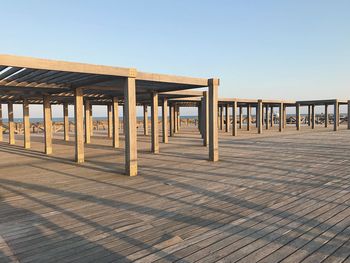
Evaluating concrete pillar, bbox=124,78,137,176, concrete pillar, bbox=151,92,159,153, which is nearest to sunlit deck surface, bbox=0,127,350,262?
concrete pillar, bbox=124,78,137,176

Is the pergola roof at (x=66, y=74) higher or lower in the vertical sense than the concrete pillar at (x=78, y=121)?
higher

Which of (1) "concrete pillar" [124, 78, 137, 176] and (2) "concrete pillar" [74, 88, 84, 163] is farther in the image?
(2) "concrete pillar" [74, 88, 84, 163]

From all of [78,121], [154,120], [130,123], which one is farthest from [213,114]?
[78,121]

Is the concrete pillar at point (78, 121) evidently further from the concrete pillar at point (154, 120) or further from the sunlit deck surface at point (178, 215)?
the concrete pillar at point (154, 120)

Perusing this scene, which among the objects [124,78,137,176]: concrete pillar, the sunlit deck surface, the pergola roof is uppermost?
the pergola roof

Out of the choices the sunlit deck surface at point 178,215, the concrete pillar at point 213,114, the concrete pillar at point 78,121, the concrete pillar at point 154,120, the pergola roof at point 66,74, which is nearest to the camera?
the sunlit deck surface at point 178,215

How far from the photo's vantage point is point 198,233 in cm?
423

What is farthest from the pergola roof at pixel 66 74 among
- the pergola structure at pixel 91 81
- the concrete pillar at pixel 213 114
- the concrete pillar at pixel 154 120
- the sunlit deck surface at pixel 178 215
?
the sunlit deck surface at pixel 178 215

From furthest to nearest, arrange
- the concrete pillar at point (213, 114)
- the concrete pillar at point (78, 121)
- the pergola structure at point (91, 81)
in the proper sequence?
the concrete pillar at point (78, 121), the concrete pillar at point (213, 114), the pergola structure at point (91, 81)

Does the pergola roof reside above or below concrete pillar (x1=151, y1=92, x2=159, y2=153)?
above

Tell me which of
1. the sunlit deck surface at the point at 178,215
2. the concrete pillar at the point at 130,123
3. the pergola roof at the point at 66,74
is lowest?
the sunlit deck surface at the point at 178,215

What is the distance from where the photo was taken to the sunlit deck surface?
12.0 ft

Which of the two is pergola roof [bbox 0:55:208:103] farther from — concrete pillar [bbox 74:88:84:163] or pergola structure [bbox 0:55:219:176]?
concrete pillar [bbox 74:88:84:163]

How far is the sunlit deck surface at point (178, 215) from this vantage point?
144 inches
